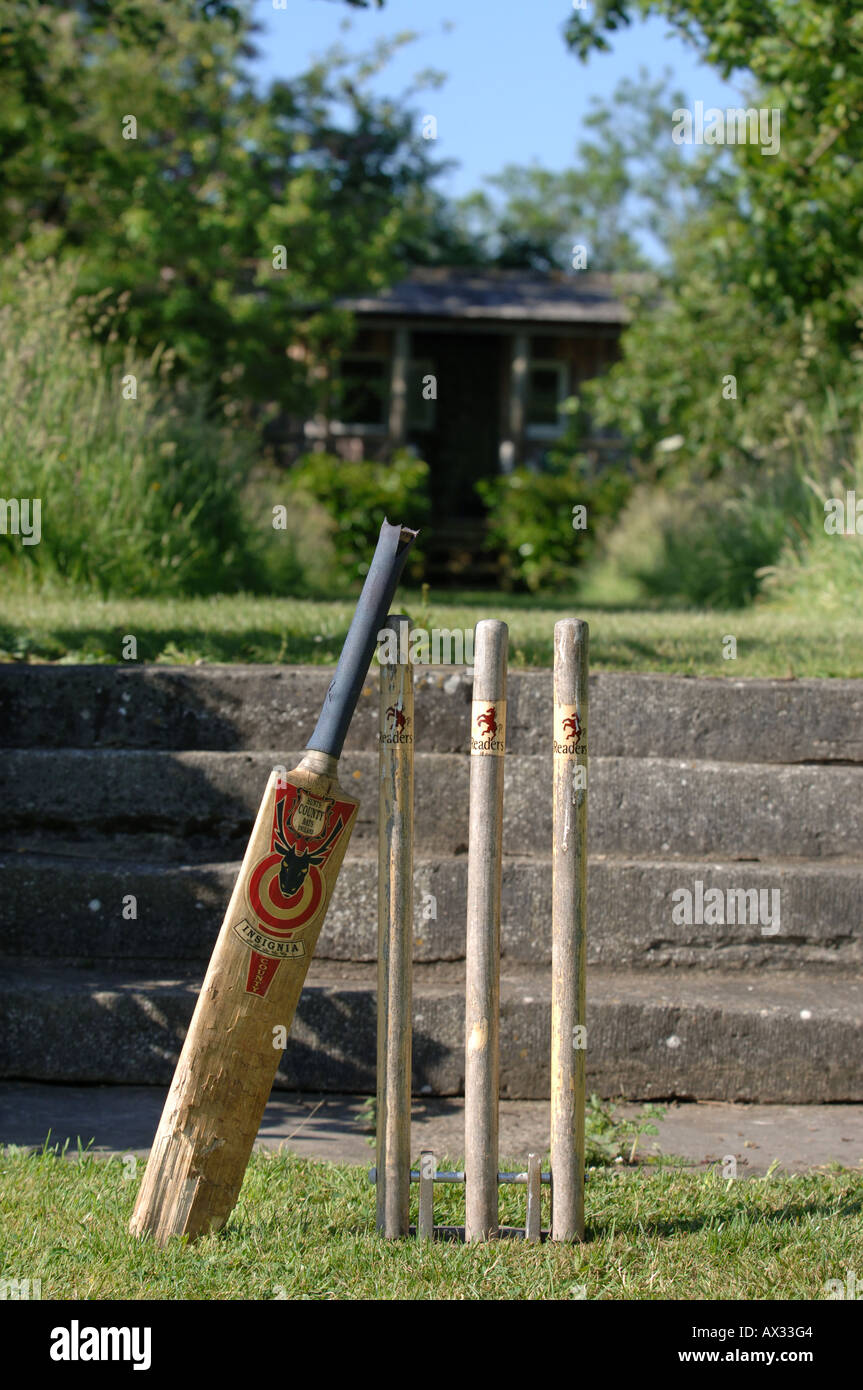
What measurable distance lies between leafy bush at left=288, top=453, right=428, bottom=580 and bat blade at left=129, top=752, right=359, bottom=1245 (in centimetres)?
955

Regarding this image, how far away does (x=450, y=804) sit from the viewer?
4.21 m

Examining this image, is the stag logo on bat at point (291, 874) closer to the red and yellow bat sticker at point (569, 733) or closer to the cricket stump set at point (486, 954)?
the cricket stump set at point (486, 954)

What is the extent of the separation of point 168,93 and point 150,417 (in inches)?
341

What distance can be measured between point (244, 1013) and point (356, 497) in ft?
36.8

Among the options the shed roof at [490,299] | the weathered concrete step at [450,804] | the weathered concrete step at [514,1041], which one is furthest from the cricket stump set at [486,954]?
the shed roof at [490,299]

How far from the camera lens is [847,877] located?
3.93 m

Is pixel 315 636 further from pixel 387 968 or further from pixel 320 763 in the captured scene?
pixel 387 968

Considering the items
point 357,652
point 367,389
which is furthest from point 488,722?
point 367,389

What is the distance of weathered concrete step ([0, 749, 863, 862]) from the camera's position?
415cm

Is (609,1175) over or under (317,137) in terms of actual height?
under

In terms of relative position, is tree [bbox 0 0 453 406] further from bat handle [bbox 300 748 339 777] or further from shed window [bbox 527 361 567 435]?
bat handle [bbox 300 748 339 777]
